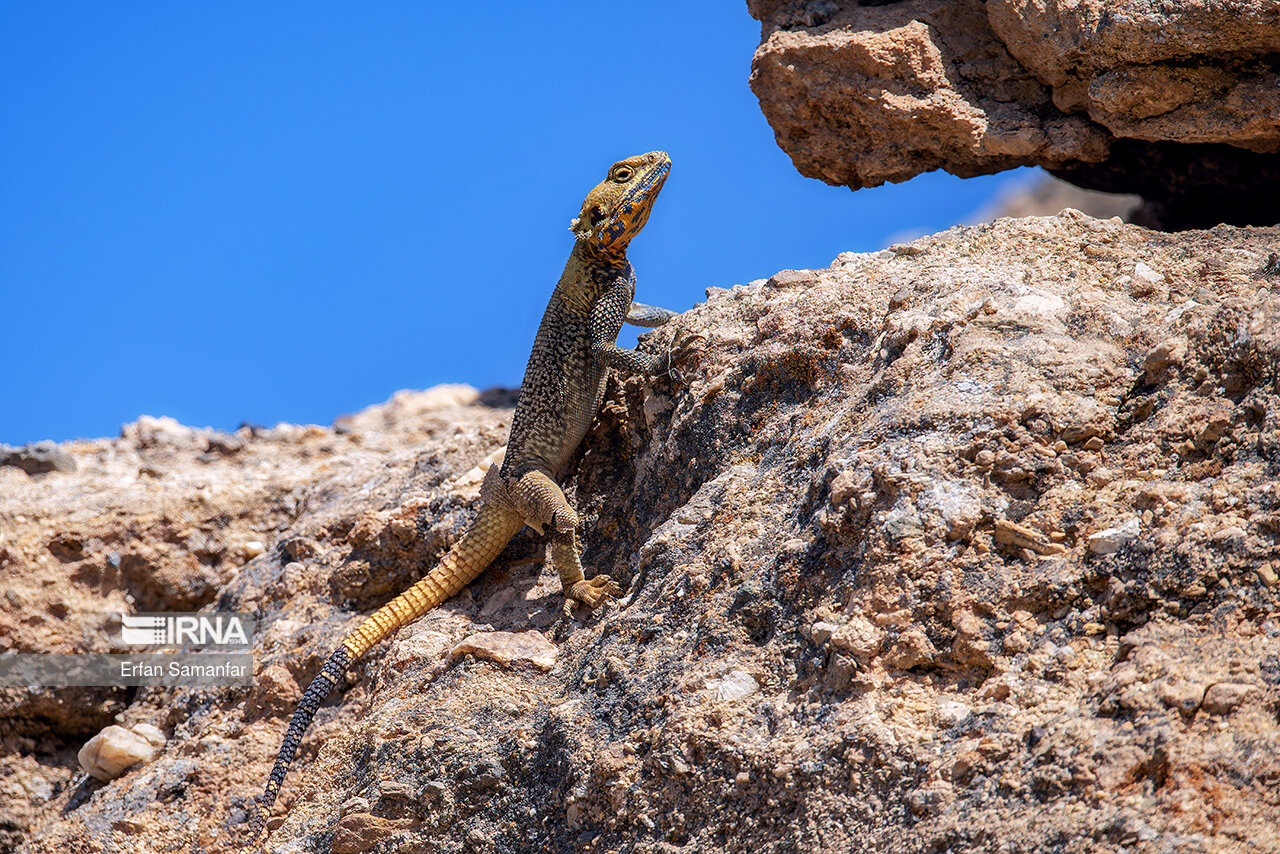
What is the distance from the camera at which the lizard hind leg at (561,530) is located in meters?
4.32

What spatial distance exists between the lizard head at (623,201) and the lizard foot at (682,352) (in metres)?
0.89

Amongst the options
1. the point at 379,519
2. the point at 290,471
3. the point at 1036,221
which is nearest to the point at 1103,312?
the point at 1036,221

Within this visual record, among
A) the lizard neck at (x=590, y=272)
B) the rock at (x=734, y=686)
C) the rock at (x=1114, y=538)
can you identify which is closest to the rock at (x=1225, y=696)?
the rock at (x=1114, y=538)

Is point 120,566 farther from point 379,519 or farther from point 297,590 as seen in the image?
point 379,519

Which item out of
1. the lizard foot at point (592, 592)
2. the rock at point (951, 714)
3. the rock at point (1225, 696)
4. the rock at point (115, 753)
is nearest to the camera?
the rock at point (1225, 696)

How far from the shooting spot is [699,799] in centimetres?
301

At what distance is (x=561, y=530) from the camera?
4.58 metres

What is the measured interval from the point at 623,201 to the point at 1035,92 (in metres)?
2.15

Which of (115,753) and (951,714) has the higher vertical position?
(115,753)

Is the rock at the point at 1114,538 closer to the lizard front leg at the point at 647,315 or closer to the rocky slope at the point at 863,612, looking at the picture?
the rocky slope at the point at 863,612

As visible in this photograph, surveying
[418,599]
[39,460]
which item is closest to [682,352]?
[418,599]

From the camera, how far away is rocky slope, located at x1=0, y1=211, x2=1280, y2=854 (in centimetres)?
254

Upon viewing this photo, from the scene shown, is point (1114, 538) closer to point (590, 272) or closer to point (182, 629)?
point (590, 272)

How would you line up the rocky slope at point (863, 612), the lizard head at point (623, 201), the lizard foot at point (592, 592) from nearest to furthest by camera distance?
1. the rocky slope at point (863, 612)
2. the lizard foot at point (592, 592)
3. the lizard head at point (623, 201)
